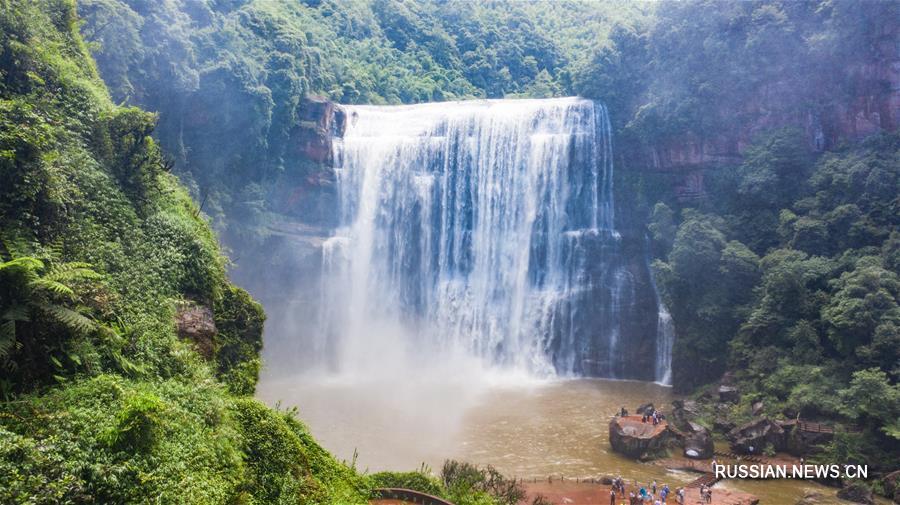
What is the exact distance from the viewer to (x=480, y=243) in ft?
111

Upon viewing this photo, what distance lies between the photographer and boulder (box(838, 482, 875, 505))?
16.7 metres

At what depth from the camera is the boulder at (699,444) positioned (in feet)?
65.5

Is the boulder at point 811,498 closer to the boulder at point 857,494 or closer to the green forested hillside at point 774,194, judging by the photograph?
the boulder at point 857,494

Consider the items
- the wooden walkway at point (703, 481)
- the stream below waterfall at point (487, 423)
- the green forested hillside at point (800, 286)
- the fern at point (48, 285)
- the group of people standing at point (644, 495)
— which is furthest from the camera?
the green forested hillside at point (800, 286)

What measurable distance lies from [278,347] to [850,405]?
26638 mm

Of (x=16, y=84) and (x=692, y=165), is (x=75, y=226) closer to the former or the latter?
(x=16, y=84)

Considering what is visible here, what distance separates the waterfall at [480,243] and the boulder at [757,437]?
10832mm

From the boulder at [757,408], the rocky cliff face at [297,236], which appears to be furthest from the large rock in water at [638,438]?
the rocky cliff face at [297,236]

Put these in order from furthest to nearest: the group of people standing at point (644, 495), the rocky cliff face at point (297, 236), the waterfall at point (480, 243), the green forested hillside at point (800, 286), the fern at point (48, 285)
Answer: the rocky cliff face at point (297, 236) → the waterfall at point (480, 243) → the green forested hillside at point (800, 286) → the group of people standing at point (644, 495) → the fern at point (48, 285)

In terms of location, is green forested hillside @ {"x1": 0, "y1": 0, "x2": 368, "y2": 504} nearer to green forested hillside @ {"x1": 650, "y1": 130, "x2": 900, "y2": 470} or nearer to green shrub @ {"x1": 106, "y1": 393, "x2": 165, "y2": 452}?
green shrub @ {"x1": 106, "y1": 393, "x2": 165, "y2": 452}

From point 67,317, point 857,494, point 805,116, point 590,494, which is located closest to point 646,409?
point 590,494

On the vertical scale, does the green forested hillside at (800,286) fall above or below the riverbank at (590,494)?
above

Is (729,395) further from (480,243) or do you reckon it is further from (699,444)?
(480,243)

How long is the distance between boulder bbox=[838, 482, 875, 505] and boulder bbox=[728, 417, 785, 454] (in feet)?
10.3
